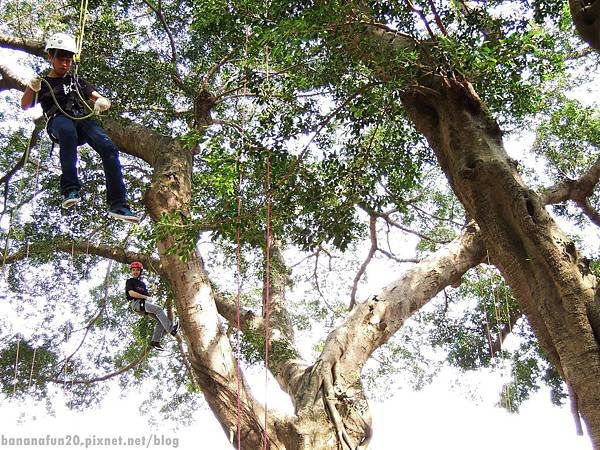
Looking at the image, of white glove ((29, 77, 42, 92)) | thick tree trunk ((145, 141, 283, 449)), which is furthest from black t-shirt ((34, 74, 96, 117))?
thick tree trunk ((145, 141, 283, 449))

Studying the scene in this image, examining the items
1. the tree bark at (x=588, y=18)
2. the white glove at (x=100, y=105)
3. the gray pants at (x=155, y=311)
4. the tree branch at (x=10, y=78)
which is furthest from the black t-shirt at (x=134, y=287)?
the tree bark at (x=588, y=18)

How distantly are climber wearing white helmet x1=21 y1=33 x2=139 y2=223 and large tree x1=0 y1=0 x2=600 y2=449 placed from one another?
1.68 ft

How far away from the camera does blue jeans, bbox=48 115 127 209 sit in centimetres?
345

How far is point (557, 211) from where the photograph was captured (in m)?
7.27

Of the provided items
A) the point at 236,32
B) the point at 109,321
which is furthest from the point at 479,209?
the point at 109,321

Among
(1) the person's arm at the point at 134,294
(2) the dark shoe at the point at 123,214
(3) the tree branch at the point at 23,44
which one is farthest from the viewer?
(3) the tree branch at the point at 23,44

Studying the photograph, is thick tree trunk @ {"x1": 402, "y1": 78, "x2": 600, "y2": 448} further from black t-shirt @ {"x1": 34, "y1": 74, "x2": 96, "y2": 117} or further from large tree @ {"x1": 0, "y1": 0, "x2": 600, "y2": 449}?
black t-shirt @ {"x1": 34, "y1": 74, "x2": 96, "y2": 117}

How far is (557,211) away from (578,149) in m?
0.81

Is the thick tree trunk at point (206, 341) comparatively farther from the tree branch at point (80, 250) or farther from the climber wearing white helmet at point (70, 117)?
the tree branch at point (80, 250)

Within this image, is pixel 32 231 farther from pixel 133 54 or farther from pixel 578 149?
pixel 578 149

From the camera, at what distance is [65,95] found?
357cm

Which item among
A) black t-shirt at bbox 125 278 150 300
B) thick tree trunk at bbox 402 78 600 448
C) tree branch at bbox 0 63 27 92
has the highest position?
tree branch at bbox 0 63 27 92

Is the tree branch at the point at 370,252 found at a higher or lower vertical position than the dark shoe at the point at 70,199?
higher

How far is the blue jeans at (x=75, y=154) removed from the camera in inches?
136
